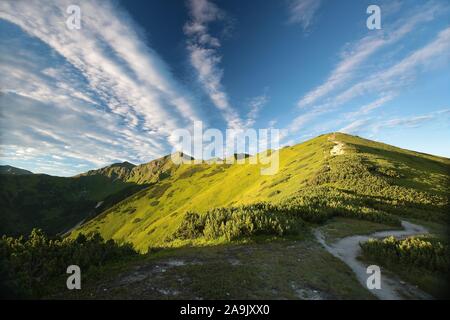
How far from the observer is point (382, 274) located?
47.7 feet

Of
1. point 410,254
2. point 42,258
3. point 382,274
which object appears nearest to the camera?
point 42,258

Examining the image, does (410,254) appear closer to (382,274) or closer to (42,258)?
(382,274)

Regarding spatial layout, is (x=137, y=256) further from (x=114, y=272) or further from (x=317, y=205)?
(x=317, y=205)

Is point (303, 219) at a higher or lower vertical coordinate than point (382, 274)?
higher

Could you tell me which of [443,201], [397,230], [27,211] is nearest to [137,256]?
[397,230]

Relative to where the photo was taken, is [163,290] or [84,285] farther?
[84,285]

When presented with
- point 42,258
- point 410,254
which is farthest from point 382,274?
point 42,258

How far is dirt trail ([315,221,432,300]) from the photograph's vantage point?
12219mm

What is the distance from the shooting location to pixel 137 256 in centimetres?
1580

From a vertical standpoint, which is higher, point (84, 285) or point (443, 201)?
point (443, 201)

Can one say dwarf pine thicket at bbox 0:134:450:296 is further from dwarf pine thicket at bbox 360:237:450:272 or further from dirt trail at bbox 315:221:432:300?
dirt trail at bbox 315:221:432:300

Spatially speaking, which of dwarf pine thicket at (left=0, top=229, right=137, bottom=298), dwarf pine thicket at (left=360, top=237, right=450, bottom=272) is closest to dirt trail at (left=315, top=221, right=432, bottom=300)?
dwarf pine thicket at (left=360, top=237, right=450, bottom=272)
